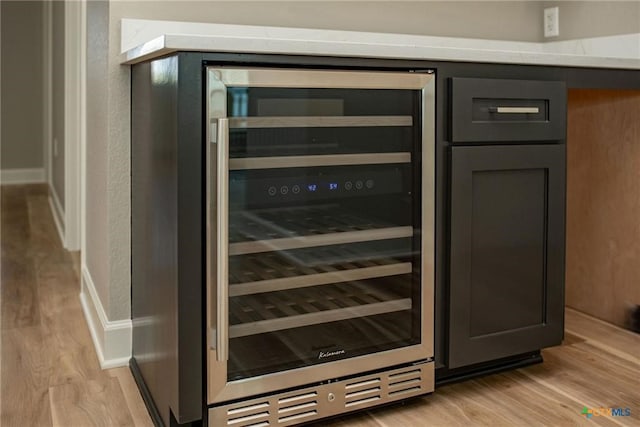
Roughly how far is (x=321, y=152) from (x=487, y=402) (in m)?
0.83

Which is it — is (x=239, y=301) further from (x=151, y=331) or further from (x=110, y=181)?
(x=110, y=181)

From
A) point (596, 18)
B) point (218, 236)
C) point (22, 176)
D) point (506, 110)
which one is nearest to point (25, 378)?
point (218, 236)

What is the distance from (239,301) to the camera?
Result: 5.16ft

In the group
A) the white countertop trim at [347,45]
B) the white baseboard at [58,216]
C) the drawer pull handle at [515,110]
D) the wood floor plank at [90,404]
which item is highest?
the white countertop trim at [347,45]

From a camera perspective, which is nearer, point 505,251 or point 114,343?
point 505,251

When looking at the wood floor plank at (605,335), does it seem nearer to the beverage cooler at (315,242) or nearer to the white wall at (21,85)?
the beverage cooler at (315,242)

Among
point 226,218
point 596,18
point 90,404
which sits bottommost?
point 90,404

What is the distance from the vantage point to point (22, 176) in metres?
7.13

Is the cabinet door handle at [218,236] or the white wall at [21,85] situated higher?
the white wall at [21,85]

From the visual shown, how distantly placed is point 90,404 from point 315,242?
0.77 m

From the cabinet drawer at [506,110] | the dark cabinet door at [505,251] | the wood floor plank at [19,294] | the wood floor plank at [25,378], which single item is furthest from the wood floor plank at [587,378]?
the wood floor plank at [19,294]

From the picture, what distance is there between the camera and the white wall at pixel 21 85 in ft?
22.6

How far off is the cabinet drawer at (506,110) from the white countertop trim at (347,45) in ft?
0.23

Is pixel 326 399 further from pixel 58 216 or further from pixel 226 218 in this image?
pixel 58 216
